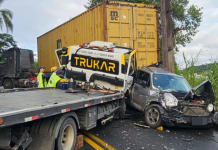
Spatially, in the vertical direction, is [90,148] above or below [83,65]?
below

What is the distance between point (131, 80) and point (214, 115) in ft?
8.97

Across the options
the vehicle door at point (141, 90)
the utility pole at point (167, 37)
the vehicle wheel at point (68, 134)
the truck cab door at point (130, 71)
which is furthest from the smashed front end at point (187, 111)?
the utility pole at point (167, 37)

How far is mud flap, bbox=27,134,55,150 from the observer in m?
3.36

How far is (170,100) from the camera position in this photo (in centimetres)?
582

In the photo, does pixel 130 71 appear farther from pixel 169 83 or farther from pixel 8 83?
pixel 8 83

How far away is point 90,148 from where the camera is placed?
4461 millimetres

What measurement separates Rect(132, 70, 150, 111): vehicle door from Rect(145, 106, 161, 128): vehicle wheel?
437mm

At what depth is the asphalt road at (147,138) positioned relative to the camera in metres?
4.70

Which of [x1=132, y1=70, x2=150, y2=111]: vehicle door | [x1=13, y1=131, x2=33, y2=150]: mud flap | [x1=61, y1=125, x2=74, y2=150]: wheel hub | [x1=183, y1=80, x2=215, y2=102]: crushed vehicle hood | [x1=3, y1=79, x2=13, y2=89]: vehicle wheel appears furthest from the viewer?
[x1=3, y1=79, x2=13, y2=89]: vehicle wheel

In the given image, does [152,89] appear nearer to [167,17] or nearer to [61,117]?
[61,117]

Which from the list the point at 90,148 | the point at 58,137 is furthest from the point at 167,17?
the point at 58,137

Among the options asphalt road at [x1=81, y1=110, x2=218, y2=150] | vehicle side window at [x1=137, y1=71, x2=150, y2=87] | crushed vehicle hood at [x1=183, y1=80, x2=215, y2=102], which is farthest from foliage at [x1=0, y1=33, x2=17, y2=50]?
crushed vehicle hood at [x1=183, y1=80, x2=215, y2=102]

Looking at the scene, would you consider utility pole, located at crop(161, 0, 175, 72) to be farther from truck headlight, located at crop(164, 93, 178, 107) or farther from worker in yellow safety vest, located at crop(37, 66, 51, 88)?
worker in yellow safety vest, located at crop(37, 66, 51, 88)

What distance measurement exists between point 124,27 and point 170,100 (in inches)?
165
